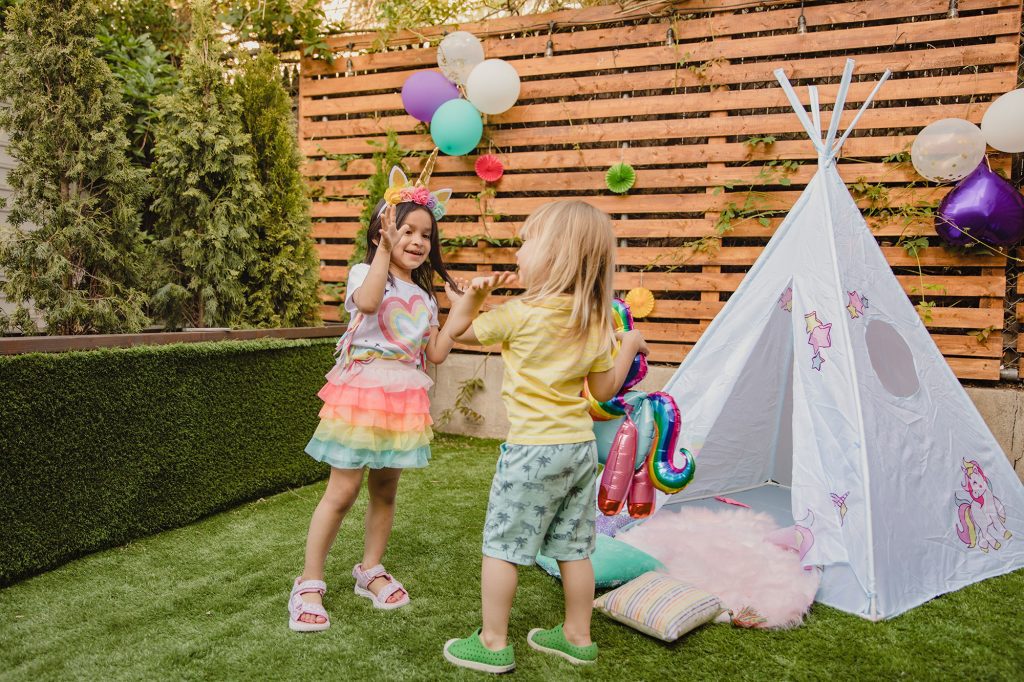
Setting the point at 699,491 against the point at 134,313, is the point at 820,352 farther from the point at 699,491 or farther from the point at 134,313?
the point at 134,313

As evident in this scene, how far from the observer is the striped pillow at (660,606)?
2.19 metres

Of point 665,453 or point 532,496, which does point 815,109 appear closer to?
point 665,453

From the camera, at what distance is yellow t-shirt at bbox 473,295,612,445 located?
194 cm

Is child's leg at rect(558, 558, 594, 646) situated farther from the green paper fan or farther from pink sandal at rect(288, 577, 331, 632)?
the green paper fan

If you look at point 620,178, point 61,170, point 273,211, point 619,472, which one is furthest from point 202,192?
point 619,472

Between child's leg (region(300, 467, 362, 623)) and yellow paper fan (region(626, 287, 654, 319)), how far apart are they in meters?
2.68

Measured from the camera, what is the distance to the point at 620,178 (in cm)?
457

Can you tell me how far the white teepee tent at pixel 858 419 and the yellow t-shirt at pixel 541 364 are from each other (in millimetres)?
1192

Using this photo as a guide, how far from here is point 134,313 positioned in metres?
3.19

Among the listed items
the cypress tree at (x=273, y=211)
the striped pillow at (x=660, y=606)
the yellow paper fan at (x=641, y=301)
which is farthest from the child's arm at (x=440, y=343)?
the yellow paper fan at (x=641, y=301)

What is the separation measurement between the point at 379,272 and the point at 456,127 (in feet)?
8.97

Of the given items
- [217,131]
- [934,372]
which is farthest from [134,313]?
[934,372]

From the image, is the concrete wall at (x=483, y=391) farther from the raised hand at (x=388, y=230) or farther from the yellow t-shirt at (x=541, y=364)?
the raised hand at (x=388, y=230)

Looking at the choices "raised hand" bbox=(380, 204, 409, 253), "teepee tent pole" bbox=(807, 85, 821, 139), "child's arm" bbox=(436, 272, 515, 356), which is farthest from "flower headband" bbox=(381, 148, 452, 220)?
"teepee tent pole" bbox=(807, 85, 821, 139)
